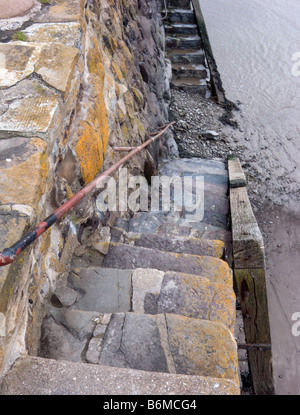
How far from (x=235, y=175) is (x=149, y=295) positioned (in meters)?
2.70

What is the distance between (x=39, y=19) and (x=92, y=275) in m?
1.74

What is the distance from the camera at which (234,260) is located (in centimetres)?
258

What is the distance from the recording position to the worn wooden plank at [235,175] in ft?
12.3

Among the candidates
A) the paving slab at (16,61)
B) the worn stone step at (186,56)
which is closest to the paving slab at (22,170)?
the paving slab at (16,61)

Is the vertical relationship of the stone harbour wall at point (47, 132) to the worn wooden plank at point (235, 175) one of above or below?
above

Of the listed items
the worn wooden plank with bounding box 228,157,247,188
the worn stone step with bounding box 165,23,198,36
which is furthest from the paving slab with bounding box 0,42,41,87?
the worn stone step with bounding box 165,23,198,36

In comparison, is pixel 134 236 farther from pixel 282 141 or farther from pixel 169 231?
pixel 282 141

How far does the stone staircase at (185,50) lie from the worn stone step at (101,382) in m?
7.51

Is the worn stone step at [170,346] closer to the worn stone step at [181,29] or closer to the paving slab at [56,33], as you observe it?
the paving slab at [56,33]

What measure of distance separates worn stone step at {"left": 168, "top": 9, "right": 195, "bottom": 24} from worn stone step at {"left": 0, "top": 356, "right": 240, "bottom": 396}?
9.06m

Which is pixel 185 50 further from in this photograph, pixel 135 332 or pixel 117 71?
pixel 135 332

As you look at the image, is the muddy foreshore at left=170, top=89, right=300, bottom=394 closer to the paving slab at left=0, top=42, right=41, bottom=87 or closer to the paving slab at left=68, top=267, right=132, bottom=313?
the paving slab at left=68, top=267, right=132, bottom=313

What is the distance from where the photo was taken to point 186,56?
812 cm

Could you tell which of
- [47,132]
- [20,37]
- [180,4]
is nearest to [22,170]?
[47,132]
